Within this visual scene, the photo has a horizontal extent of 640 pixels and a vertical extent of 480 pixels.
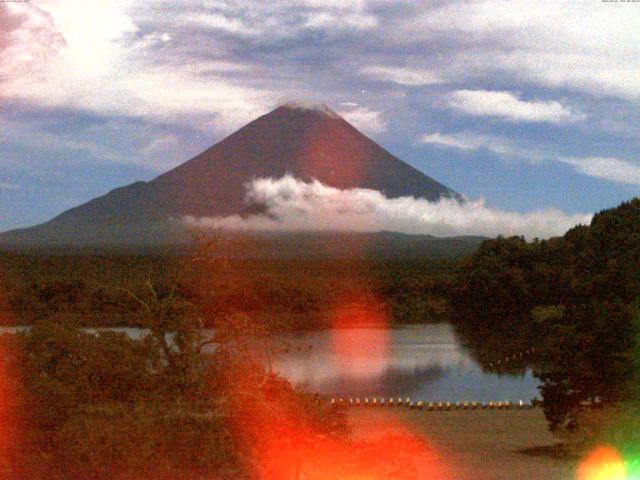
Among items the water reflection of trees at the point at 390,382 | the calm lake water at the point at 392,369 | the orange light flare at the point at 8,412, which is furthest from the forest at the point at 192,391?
the water reflection of trees at the point at 390,382

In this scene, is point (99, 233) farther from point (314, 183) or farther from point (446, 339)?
point (446, 339)

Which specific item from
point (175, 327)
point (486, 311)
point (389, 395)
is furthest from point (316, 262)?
point (175, 327)

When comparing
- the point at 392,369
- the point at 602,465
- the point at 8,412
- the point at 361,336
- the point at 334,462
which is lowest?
the point at 392,369

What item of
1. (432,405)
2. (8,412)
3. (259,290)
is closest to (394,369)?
(432,405)

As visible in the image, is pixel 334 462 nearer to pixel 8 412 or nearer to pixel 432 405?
pixel 8 412

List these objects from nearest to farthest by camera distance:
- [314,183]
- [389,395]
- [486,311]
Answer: [389,395]
[486,311]
[314,183]

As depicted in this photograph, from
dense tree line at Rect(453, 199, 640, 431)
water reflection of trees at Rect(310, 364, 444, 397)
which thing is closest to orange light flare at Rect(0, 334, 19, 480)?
dense tree line at Rect(453, 199, 640, 431)

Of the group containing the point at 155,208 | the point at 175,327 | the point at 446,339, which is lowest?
the point at 446,339

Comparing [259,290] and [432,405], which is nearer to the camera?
[432,405]
